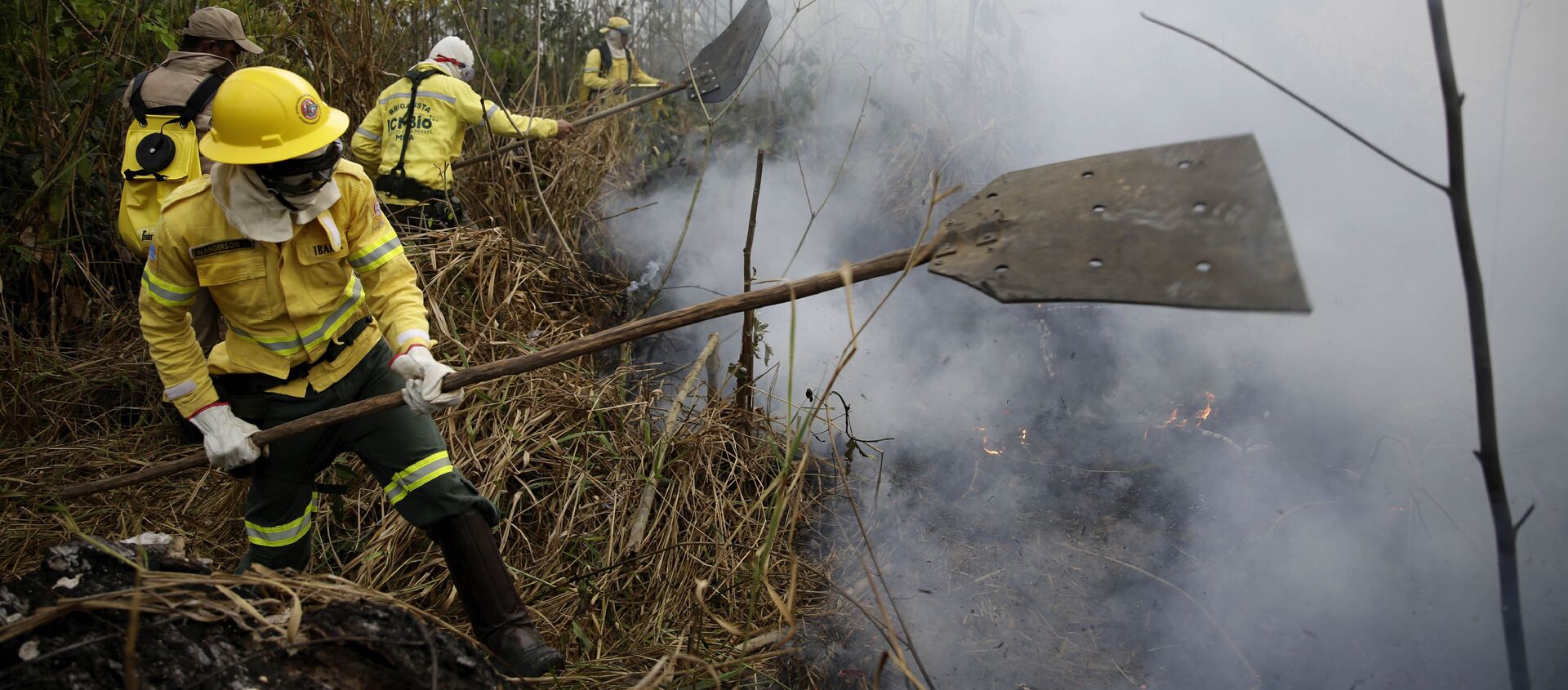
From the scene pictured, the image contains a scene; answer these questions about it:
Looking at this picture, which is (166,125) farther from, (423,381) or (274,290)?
(423,381)

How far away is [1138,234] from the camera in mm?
1867

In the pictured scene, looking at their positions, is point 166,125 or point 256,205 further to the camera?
point 166,125

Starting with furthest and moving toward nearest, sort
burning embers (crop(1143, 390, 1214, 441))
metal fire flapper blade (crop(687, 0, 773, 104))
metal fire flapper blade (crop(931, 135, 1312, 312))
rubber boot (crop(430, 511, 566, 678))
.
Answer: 1. metal fire flapper blade (crop(687, 0, 773, 104))
2. burning embers (crop(1143, 390, 1214, 441))
3. rubber boot (crop(430, 511, 566, 678))
4. metal fire flapper blade (crop(931, 135, 1312, 312))

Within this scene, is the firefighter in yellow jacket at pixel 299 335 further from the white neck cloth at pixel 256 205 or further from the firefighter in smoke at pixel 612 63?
the firefighter in smoke at pixel 612 63

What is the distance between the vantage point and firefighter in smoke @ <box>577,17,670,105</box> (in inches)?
277

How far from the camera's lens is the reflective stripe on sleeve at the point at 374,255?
8.97 feet

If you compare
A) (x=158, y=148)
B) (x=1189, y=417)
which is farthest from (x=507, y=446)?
(x=1189, y=417)

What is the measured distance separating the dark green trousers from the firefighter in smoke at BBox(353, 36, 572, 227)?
2.30 metres

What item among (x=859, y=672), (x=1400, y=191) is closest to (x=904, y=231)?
(x=1400, y=191)

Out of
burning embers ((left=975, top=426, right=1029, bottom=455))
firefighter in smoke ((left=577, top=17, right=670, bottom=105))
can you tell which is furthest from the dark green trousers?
firefighter in smoke ((left=577, top=17, right=670, bottom=105))

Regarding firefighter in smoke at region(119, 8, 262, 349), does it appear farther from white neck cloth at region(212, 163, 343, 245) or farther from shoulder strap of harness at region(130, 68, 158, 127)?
white neck cloth at region(212, 163, 343, 245)

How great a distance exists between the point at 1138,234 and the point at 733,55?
3.85 meters

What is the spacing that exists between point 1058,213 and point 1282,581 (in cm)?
220

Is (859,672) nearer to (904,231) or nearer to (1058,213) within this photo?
(1058,213)
